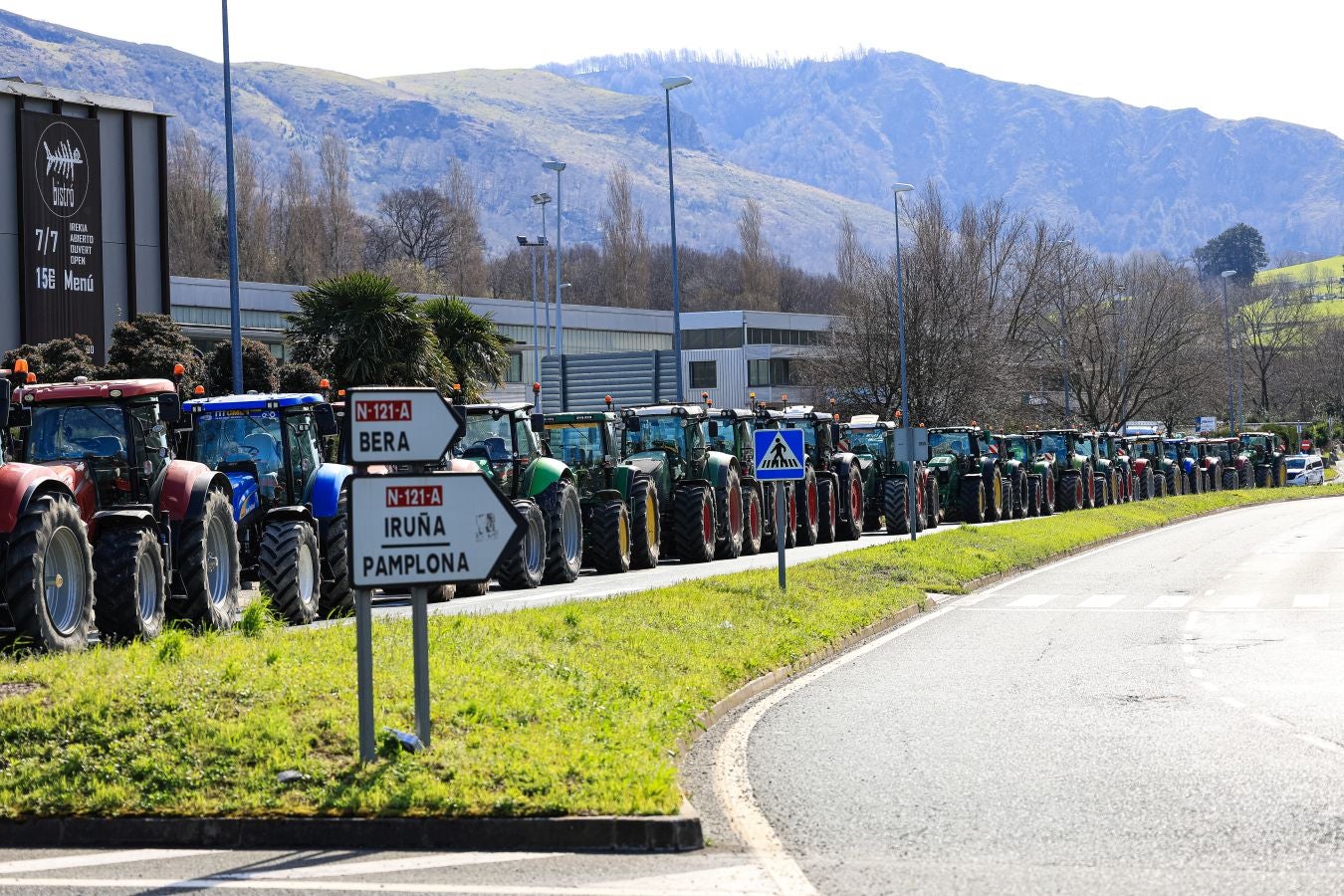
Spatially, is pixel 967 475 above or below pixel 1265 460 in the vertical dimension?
above

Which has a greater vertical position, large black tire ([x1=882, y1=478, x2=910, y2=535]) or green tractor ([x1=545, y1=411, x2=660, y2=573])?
green tractor ([x1=545, y1=411, x2=660, y2=573])

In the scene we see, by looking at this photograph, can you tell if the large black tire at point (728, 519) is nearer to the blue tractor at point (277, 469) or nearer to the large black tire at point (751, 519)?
the large black tire at point (751, 519)

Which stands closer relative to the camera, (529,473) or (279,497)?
(279,497)

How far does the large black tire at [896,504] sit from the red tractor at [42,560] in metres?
26.9

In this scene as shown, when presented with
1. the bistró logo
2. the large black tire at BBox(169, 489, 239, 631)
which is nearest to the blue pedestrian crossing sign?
the large black tire at BBox(169, 489, 239, 631)

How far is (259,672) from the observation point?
1070 centimetres

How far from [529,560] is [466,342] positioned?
18.8m

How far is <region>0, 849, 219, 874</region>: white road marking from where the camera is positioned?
7863 mm

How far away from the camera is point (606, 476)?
27.1m

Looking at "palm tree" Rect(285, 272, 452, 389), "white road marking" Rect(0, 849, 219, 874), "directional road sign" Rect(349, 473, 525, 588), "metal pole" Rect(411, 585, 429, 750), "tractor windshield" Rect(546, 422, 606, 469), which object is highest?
"palm tree" Rect(285, 272, 452, 389)

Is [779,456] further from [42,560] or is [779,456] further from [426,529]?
[426,529]

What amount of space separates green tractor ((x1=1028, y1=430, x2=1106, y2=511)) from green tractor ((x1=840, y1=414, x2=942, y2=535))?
10.8 meters

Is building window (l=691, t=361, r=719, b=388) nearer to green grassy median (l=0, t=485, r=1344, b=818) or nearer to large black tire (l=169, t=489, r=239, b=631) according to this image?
large black tire (l=169, t=489, r=239, b=631)

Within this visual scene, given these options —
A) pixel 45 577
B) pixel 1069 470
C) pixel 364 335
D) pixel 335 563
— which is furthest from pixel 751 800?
pixel 1069 470
